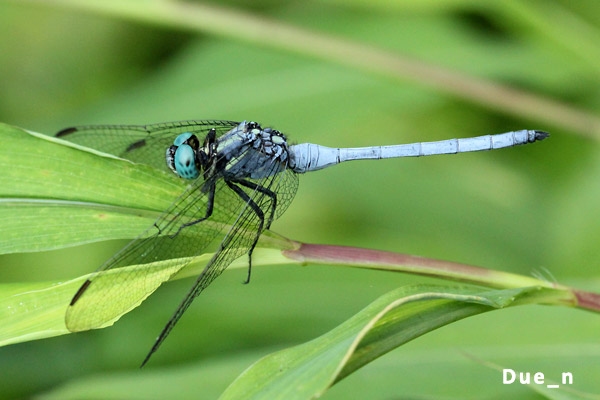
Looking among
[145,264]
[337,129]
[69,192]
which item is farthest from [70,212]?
[337,129]

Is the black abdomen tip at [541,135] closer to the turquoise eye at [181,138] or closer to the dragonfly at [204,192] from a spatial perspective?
the dragonfly at [204,192]

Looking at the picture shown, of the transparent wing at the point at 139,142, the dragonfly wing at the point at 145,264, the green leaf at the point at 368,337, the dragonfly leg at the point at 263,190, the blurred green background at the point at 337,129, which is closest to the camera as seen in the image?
the green leaf at the point at 368,337

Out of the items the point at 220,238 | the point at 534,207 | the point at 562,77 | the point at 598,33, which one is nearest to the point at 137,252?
the point at 220,238

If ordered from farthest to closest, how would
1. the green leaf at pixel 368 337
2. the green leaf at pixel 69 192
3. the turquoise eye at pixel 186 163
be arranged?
the turquoise eye at pixel 186 163 < the green leaf at pixel 69 192 < the green leaf at pixel 368 337

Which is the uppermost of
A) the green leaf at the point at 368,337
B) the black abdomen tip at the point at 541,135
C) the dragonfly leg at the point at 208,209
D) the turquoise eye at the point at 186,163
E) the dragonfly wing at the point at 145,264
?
the black abdomen tip at the point at 541,135

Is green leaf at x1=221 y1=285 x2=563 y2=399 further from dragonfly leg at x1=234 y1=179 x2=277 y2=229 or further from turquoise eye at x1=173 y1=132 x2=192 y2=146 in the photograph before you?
turquoise eye at x1=173 y1=132 x2=192 y2=146

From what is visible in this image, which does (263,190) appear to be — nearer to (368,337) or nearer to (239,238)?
(239,238)

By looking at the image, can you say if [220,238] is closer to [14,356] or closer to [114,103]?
[14,356]

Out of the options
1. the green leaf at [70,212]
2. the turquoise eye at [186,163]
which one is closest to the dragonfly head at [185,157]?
the turquoise eye at [186,163]
